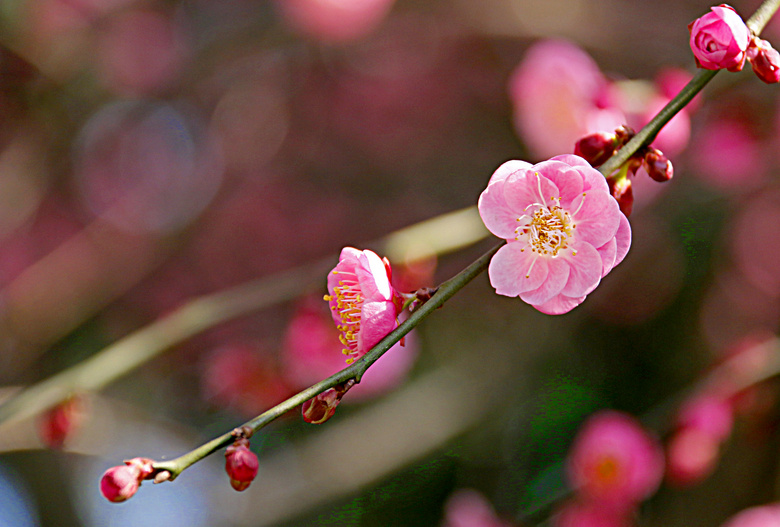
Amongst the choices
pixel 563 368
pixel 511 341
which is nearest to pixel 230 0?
pixel 511 341

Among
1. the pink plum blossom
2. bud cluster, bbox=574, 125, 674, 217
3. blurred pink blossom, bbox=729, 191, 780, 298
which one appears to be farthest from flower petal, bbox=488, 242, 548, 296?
blurred pink blossom, bbox=729, 191, 780, 298

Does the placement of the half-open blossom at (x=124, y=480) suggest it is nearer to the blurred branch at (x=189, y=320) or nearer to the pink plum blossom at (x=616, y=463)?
the blurred branch at (x=189, y=320)

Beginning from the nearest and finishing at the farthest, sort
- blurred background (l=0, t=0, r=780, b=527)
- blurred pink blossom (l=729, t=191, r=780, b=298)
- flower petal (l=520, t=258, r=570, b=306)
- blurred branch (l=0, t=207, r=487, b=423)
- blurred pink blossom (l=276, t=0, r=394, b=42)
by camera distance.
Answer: flower petal (l=520, t=258, r=570, b=306) < blurred branch (l=0, t=207, r=487, b=423) < blurred background (l=0, t=0, r=780, b=527) < blurred pink blossom (l=276, t=0, r=394, b=42) < blurred pink blossom (l=729, t=191, r=780, b=298)

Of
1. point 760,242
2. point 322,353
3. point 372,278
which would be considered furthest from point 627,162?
point 760,242

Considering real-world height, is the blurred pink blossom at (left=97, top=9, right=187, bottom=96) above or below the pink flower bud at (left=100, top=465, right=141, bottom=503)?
above

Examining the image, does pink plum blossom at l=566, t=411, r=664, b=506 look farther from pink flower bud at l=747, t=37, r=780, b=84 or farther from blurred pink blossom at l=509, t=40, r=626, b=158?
pink flower bud at l=747, t=37, r=780, b=84

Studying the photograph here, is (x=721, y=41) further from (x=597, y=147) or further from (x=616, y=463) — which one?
(x=616, y=463)

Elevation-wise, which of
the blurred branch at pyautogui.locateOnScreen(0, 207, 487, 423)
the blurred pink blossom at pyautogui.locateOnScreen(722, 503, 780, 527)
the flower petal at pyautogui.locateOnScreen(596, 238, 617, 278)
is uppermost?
the blurred branch at pyautogui.locateOnScreen(0, 207, 487, 423)

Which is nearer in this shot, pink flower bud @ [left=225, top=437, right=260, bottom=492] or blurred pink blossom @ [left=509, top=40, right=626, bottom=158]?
pink flower bud @ [left=225, top=437, right=260, bottom=492]
